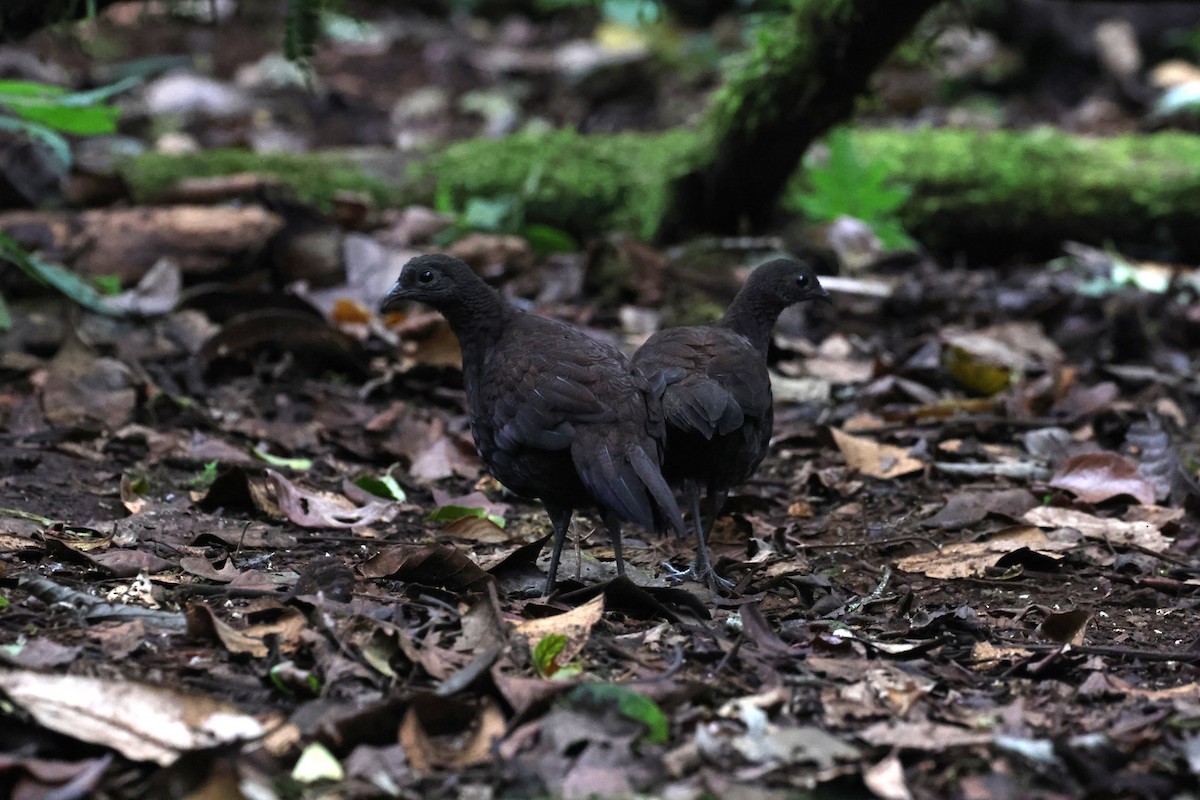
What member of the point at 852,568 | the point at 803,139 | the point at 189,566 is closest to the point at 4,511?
the point at 189,566

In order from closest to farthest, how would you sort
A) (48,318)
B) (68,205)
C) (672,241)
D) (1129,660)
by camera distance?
(1129,660), (48,318), (68,205), (672,241)

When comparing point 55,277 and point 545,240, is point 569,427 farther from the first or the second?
point 545,240

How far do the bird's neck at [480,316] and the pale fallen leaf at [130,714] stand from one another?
223cm

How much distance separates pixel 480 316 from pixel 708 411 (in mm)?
1036

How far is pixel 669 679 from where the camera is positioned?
3.44 metres

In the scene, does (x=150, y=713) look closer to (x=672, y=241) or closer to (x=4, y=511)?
(x=4, y=511)

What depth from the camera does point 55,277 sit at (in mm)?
6293

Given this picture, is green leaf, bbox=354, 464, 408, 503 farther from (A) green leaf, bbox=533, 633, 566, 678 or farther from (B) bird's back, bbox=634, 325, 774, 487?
(A) green leaf, bbox=533, 633, 566, 678

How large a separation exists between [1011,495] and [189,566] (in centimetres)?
317

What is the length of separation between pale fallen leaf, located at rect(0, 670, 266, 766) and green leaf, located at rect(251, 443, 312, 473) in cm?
255

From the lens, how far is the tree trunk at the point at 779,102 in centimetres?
686

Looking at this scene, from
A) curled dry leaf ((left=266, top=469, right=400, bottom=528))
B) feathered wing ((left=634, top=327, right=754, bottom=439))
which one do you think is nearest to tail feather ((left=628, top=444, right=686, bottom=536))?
feathered wing ((left=634, top=327, right=754, bottom=439))

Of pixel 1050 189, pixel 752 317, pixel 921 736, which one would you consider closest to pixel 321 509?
pixel 752 317

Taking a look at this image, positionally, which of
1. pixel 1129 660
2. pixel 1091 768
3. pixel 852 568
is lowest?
pixel 852 568
